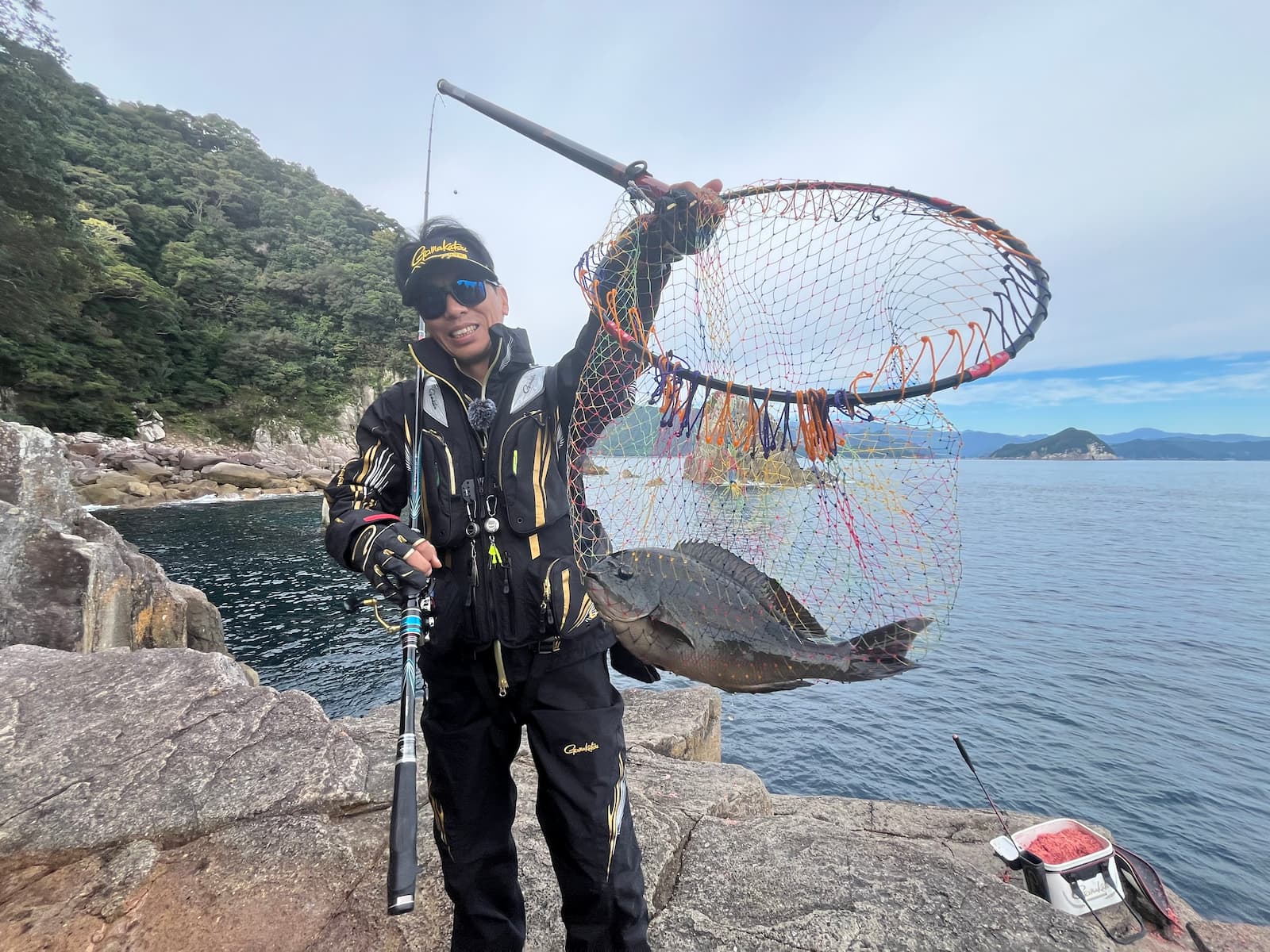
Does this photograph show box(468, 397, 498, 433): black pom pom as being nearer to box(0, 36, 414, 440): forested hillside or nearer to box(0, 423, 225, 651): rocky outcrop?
box(0, 423, 225, 651): rocky outcrop

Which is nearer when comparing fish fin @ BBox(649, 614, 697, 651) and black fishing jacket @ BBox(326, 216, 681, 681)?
black fishing jacket @ BBox(326, 216, 681, 681)

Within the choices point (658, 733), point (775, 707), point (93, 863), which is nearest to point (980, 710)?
point (775, 707)

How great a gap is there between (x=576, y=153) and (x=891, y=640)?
2.71 metres

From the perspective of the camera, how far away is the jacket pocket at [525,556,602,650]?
235 centimetres

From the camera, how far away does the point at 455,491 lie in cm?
248

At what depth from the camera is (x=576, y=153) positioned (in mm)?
2740

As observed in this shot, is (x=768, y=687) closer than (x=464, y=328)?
No

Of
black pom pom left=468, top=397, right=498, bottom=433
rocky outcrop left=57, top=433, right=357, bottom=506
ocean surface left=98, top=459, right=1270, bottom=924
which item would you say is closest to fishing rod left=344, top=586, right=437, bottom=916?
black pom pom left=468, top=397, right=498, bottom=433

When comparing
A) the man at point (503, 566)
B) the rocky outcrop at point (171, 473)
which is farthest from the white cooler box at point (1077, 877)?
the rocky outcrop at point (171, 473)

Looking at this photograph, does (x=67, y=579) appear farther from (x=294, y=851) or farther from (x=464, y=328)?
(x=464, y=328)

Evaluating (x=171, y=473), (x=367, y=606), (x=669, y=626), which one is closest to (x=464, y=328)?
(x=367, y=606)

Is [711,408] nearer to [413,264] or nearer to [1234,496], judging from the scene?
[413,264]

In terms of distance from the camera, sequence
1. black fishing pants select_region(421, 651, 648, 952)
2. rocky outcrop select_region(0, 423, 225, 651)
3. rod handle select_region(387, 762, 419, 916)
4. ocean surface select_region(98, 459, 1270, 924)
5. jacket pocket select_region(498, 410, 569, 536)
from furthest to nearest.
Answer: ocean surface select_region(98, 459, 1270, 924) → rocky outcrop select_region(0, 423, 225, 651) → jacket pocket select_region(498, 410, 569, 536) → black fishing pants select_region(421, 651, 648, 952) → rod handle select_region(387, 762, 419, 916)

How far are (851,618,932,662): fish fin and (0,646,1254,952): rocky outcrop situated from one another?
5.94 feet
